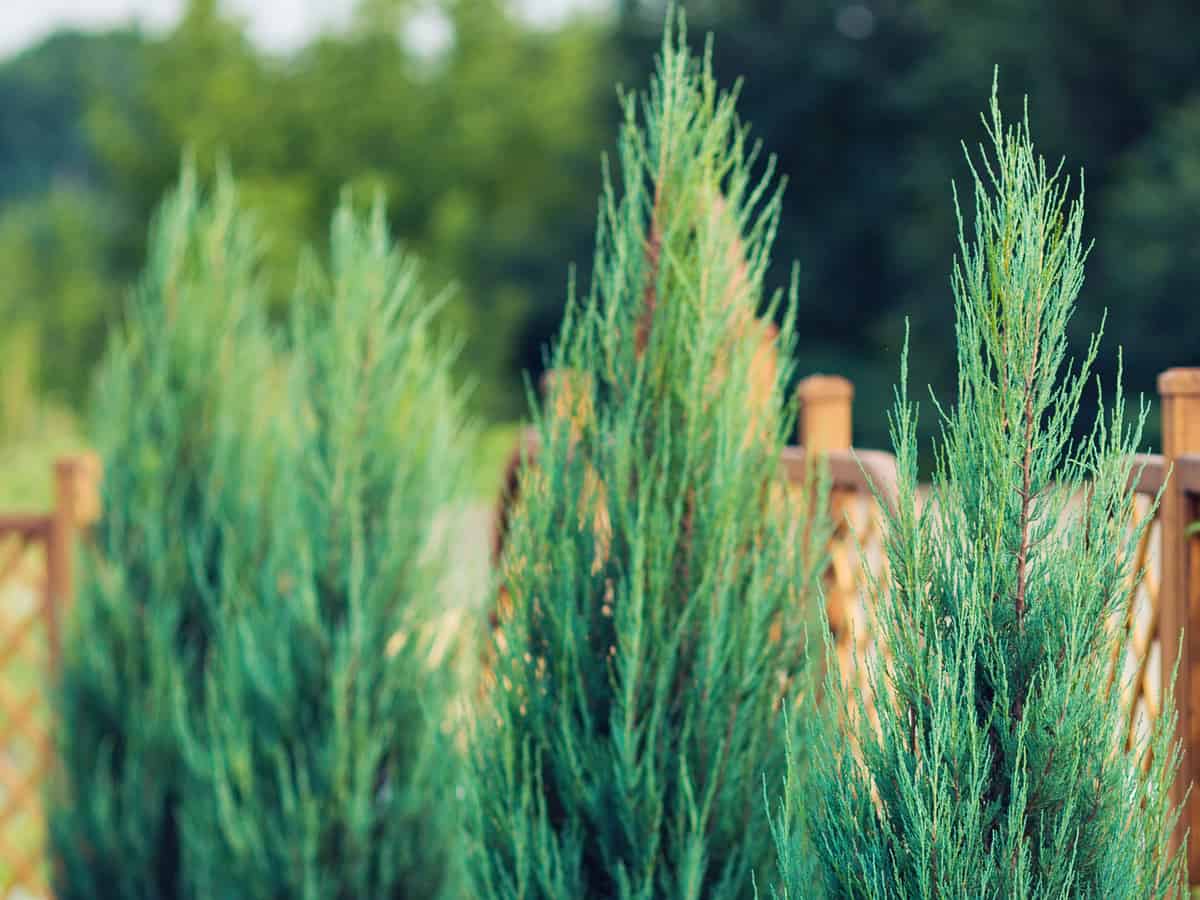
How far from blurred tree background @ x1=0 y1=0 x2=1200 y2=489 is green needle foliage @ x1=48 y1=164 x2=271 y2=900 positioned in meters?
4.71

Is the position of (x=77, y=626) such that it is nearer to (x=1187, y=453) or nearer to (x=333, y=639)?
(x=333, y=639)

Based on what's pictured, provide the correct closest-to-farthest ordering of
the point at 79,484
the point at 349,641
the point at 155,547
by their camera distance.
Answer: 1. the point at 349,641
2. the point at 155,547
3. the point at 79,484

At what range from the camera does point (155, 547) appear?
4.66 metres

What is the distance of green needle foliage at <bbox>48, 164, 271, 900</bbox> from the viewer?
4.62 metres

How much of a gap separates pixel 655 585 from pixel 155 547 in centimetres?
258

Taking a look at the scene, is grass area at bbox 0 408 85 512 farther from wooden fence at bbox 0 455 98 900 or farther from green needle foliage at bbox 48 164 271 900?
green needle foliage at bbox 48 164 271 900

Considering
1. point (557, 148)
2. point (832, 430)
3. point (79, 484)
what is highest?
point (557, 148)

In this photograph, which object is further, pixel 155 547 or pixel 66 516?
pixel 66 516

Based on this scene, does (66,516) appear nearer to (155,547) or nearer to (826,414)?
(155,547)

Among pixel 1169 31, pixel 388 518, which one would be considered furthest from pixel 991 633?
pixel 1169 31

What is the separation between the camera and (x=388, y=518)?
4.02 m

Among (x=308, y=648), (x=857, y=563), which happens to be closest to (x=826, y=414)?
(x=857, y=563)

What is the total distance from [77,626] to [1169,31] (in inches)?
451

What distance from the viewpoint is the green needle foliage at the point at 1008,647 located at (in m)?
1.83
